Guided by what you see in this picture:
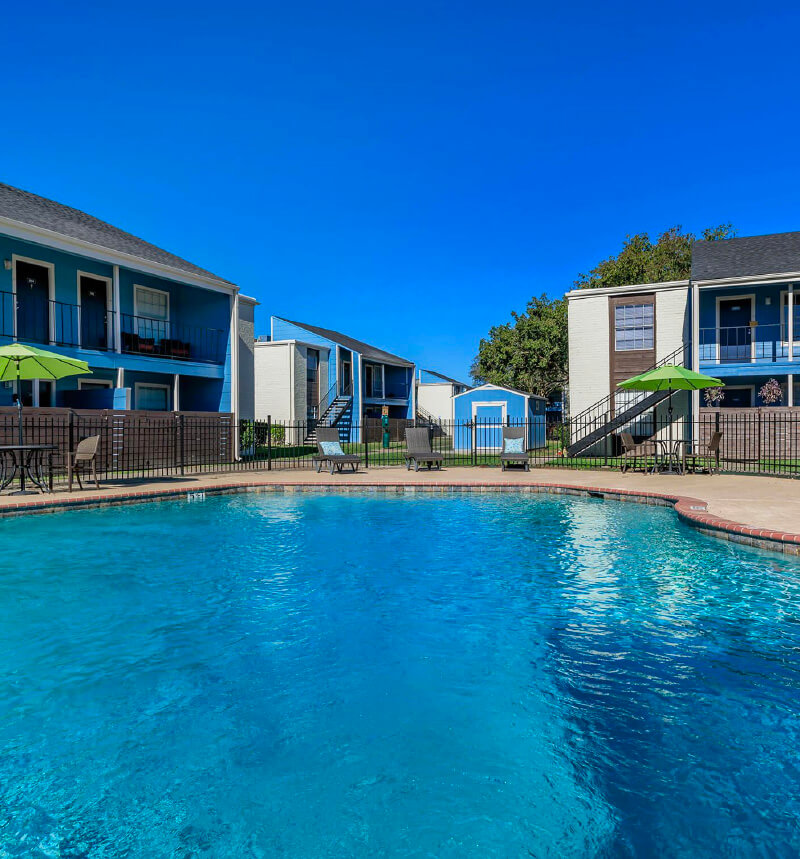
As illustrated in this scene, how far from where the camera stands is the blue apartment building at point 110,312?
16.1m

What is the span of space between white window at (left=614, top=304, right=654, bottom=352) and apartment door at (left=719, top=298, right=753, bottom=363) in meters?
2.70

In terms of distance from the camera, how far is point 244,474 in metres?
16.5

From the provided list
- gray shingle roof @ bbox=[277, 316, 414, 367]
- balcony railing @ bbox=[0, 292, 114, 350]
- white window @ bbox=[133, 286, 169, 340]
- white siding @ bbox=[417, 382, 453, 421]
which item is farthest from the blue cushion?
white siding @ bbox=[417, 382, 453, 421]

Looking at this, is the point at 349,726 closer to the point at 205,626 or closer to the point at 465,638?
the point at 465,638

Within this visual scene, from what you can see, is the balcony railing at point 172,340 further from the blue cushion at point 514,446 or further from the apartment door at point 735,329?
the apartment door at point 735,329

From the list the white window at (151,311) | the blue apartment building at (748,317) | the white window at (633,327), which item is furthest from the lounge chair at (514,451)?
the white window at (151,311)

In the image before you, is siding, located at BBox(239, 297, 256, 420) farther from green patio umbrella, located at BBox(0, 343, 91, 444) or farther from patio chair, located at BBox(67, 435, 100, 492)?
green patio umbrella, located at BBox(0, 343, 91, 444)

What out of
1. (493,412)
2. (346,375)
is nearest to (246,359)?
(493,412)

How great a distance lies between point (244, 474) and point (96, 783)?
14.0 metres

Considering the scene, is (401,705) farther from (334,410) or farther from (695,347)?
(334,410)

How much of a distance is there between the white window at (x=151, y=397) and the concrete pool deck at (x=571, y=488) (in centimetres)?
575

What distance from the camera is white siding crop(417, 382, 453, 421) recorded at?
46.6 metres

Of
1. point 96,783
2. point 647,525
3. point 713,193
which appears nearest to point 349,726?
point 96,783

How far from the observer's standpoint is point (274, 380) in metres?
32.7
